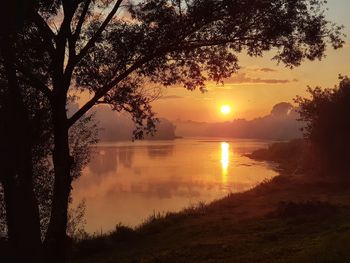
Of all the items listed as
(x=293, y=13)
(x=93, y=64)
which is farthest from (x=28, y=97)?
(x=293, y=13)

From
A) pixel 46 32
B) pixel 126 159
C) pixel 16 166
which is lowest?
pixel 126 159

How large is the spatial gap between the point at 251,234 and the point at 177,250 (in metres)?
4.50

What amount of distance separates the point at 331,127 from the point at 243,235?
34.7m

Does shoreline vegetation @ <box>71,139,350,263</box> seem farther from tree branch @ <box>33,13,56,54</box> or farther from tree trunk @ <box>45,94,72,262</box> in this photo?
tree branch @ <box>33,13,56,54</box>

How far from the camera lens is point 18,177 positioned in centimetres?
1573

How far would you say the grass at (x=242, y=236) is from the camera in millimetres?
16438

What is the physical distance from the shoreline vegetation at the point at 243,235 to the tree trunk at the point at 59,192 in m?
4.81

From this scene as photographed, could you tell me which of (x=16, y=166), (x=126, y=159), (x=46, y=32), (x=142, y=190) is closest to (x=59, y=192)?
(x=16, y=166)

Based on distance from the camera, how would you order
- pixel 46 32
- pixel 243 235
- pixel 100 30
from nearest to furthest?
pixel 46 32, pixel 100 30, pixel 243 235

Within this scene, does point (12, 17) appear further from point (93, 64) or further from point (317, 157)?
point (317, 157)

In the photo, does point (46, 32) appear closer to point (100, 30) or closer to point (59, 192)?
point (100, 30)

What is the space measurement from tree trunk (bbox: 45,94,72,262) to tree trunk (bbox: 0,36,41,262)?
692 mm

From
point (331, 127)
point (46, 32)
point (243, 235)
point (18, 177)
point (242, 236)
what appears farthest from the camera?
point (331, 127)

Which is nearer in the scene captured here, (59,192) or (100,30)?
(59,192)
